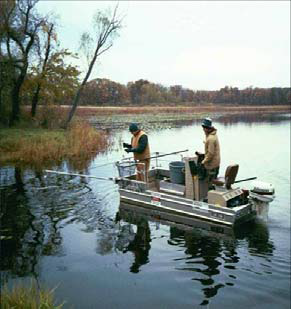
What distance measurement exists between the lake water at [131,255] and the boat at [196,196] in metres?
0.40

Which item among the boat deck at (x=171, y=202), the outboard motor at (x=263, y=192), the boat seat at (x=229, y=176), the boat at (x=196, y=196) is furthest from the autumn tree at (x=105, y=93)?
the outboard motor at (x=263, y=192)

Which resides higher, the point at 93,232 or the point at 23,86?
the point at 23,86

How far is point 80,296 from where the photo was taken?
6.28 metres

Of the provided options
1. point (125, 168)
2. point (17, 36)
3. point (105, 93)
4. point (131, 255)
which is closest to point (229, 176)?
point (131, 255)

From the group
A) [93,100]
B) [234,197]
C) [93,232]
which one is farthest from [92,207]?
[93,100]

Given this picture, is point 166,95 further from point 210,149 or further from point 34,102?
point 210,149

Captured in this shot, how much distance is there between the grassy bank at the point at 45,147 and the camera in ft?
58.3

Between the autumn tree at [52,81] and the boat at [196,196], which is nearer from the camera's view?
the boat at [196,196]

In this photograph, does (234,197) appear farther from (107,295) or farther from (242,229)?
(107,295)

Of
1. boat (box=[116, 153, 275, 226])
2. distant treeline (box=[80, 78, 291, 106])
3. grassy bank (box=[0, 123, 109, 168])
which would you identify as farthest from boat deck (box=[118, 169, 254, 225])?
distant treeline (box=[80, 78, 291, 106])

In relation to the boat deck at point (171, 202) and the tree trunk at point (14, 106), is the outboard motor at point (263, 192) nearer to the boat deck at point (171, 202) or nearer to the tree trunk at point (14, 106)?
the boat deck at point (171, 202)

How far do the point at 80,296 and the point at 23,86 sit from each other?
21588 millimetres

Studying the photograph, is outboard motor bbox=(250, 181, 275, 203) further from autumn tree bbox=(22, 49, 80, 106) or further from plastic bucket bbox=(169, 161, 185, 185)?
autumn tree bbox=(22, 49, 80, 106)

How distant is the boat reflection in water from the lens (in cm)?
699
